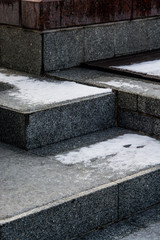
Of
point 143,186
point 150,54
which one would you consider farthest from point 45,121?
point 150,54

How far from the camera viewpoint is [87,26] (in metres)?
7.32

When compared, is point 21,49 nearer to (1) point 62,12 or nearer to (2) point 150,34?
(1) point 62,12

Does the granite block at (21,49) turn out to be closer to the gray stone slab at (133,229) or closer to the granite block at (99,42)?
the granite block at (99,42)

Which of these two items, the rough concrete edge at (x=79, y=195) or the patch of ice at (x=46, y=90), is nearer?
the rough concrete edge at (x=79, y=195)

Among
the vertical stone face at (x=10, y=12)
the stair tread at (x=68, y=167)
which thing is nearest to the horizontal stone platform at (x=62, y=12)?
the vertical stone face at (x=10, y=12)

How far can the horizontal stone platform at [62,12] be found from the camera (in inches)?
271

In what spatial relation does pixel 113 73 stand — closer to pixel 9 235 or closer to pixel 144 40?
pixel 144 40

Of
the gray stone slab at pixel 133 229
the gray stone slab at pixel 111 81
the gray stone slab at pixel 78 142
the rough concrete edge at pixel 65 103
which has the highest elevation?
the gray stone slab at pixel 111 81

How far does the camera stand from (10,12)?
721 centimetres

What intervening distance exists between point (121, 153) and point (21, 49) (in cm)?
242

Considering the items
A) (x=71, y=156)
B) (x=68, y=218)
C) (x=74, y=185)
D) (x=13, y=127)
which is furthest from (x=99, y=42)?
(x=68, y=218)

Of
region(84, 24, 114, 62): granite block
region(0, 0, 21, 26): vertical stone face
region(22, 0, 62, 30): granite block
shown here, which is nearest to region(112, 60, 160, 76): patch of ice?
region(84, 24, 114, 62): granite block

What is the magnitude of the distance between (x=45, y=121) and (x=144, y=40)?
3.02m

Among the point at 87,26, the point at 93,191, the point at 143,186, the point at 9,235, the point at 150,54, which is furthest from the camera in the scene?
the point at 150,54
